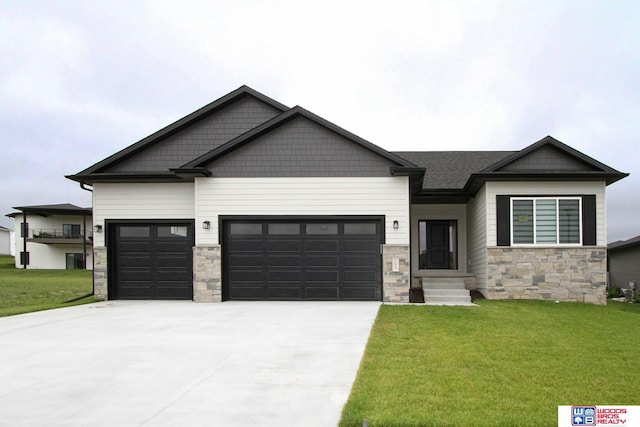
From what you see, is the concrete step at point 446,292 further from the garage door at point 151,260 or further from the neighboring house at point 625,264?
the neighboring house at point 625,264

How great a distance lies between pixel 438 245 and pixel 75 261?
37919mm

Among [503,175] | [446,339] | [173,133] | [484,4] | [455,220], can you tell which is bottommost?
[446,339]

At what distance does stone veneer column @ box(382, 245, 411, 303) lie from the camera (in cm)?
1494

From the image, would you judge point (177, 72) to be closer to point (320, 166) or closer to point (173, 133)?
point (173, 133)

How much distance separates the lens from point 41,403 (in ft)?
18.0

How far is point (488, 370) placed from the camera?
258 inches

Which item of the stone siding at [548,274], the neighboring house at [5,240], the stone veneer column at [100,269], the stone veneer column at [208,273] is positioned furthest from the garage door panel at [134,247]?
the neighboring house at [5,240]

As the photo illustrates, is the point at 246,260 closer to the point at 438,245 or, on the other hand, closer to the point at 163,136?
the point at 163,136

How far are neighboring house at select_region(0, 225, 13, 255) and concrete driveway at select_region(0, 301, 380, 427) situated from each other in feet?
219

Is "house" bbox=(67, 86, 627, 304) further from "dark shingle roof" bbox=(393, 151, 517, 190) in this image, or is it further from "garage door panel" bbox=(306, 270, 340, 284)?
"dark shingle roof" bbox=(393, 151, 517, 190)

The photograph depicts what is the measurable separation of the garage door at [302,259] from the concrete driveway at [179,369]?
3.21 metres

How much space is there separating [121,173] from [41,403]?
11719 millimetres

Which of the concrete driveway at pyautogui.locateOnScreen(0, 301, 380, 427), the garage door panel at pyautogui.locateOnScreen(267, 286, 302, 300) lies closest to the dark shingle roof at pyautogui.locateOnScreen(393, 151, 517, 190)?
the garage door panel at pyautogui.locateOnScreen(267, 286, 302, 300)

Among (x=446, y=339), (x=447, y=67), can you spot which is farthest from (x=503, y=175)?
(x=446, y=339)
